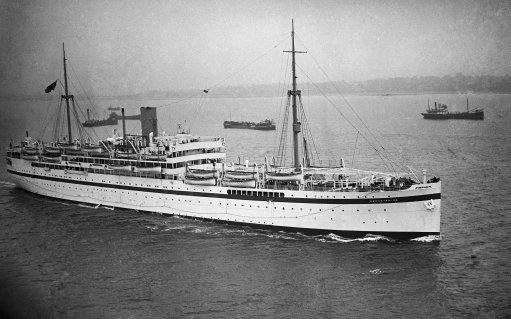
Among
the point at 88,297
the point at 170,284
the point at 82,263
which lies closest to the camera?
the point at 88,297

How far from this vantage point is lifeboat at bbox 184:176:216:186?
26.0 m

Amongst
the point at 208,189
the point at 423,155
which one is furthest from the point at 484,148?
the point at 208,189

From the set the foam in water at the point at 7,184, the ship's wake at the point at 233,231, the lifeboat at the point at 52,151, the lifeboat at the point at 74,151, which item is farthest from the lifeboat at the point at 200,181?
the foam in water at the point at 7,184

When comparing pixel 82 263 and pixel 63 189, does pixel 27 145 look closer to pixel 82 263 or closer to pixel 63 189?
pixel 63 189

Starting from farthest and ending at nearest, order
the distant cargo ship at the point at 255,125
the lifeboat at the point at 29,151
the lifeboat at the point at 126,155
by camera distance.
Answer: the distant cargo ship at the point at 255,125, the lifeboat at the point at 29,151, the lifeboat at the point at 126,155

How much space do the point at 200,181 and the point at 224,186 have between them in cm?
149

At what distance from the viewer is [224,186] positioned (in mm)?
25828

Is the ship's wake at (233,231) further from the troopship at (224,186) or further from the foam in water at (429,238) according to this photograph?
the foam in water at (429,238)

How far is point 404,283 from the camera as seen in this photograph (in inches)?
710

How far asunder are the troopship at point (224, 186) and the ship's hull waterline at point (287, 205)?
0.16ft

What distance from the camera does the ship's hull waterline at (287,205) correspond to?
22.5m

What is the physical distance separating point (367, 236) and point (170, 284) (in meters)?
10.3

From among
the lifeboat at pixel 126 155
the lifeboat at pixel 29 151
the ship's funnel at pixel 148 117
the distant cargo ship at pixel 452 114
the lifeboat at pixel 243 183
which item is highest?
the distant cargo ship at pixel 452 114

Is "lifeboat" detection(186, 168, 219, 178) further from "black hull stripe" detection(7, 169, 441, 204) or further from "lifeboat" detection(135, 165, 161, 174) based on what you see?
"lifeboat" detection(135, 165, 161, 174)
